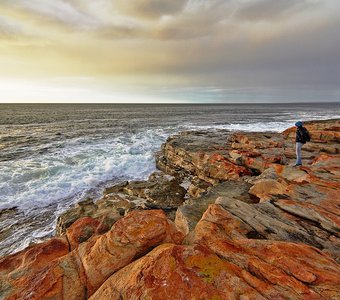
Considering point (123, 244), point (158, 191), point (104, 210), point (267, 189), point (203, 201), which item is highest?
point (123, 244)

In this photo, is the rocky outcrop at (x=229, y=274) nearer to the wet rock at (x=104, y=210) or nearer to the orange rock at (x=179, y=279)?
the orange rock at (x=179, y=279)

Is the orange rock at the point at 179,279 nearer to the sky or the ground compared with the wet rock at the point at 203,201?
nearer to the sky

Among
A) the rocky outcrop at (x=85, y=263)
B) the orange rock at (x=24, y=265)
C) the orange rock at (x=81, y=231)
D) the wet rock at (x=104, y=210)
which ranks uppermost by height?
the rocky outcrop at (x=85, y=263)

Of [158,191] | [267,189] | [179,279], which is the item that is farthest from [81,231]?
[158,191]

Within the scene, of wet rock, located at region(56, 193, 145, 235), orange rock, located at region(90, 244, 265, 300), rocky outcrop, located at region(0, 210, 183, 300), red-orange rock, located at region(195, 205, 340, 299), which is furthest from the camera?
wet rock, located at region(56, 193, 145, 235)

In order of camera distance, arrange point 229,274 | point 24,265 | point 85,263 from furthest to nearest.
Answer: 1. point 24,265
2. point 85,263
3. point 229,274

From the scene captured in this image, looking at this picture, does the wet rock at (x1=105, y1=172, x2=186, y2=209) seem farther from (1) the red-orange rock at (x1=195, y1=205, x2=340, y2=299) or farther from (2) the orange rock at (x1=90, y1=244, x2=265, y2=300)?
(2) the orange rock at (x1=90, y1=244, x2=265, y2=300)

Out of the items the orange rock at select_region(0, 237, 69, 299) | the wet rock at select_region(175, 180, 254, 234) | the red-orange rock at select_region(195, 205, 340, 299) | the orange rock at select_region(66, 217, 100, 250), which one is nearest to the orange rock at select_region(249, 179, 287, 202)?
the wet rock at select_region(175, 180, 254, 234)

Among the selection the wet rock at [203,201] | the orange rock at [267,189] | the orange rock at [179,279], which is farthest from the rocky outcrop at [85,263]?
the orange rock at [267,189]

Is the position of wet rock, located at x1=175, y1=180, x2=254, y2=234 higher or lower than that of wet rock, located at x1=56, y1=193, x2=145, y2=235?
higher

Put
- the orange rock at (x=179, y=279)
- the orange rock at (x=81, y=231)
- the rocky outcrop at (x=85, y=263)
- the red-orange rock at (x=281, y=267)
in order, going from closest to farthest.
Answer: the orange rock at (x=179, y=279) → the red-orange rock at (x=281, y=267) → the rocky outcrop at (x=85, y=263) → the orange rock at (x=81, y=231)

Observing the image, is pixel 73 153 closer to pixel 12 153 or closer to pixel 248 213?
pixel 12 153

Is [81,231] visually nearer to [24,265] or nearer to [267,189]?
[24,265]

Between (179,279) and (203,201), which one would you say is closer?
(179,279)
